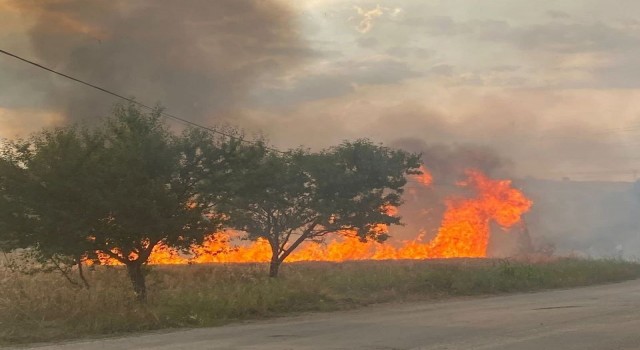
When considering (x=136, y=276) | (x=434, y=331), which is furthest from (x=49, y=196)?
(x=434, y=331)

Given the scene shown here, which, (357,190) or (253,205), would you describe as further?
(357,190)

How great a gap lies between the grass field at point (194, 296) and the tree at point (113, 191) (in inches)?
44.8

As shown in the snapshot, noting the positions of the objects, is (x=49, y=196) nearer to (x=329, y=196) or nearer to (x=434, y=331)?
(x=434, y=331)

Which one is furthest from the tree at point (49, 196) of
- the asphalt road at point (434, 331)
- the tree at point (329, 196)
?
the tree at point (329, 196)

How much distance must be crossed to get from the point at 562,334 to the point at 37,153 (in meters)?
11.4

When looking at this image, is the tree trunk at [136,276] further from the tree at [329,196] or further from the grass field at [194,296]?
the tree at [329,196]

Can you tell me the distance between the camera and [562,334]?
10297 mm

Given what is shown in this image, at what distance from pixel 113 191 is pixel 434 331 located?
777 centimetres

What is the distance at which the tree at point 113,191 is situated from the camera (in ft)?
45.6

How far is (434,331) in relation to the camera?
10922mm

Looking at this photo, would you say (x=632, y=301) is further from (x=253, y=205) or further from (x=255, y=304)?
(x=253, y=205)

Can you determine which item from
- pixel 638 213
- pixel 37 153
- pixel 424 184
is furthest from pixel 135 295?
pixel 638 213

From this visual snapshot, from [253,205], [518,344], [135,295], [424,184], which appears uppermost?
[424,184]

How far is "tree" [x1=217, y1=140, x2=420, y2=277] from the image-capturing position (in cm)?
2472
